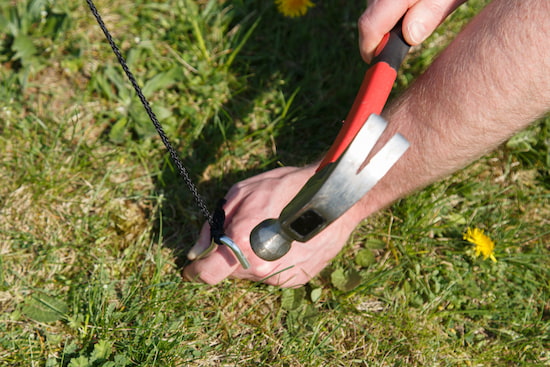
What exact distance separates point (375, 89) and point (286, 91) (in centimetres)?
Answer: 126

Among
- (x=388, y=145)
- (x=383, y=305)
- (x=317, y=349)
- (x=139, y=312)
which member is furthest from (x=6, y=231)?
(x=388, y=145)

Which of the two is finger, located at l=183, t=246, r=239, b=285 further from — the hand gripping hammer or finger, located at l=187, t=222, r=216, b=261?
the hand gripping hammer

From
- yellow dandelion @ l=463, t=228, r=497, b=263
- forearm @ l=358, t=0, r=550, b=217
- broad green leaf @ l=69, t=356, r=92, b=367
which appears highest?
broad green leaf @ l=69, t=356, r=92, b=367

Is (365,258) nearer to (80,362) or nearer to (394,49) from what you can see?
(394,49)

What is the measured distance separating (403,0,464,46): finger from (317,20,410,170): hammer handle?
3cm

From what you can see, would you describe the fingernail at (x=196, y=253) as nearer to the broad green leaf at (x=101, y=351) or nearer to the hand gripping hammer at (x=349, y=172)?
the broad green leaf at (x=101, y=351)

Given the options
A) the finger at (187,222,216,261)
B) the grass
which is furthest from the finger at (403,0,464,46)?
the finger at (187,222,216,261)

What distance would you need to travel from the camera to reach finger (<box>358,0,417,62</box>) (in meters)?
2.00

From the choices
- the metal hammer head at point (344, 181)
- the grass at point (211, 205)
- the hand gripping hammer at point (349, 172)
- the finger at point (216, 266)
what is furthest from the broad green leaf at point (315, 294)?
the metal hammer head at point (344, 181)

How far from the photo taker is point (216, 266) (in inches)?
89.5

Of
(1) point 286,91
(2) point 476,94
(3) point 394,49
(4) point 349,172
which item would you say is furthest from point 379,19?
(1) point 286,91

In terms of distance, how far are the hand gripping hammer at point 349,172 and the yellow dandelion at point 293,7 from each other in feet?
4.22

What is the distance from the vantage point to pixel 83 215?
260 cm

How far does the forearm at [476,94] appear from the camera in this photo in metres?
1.90
